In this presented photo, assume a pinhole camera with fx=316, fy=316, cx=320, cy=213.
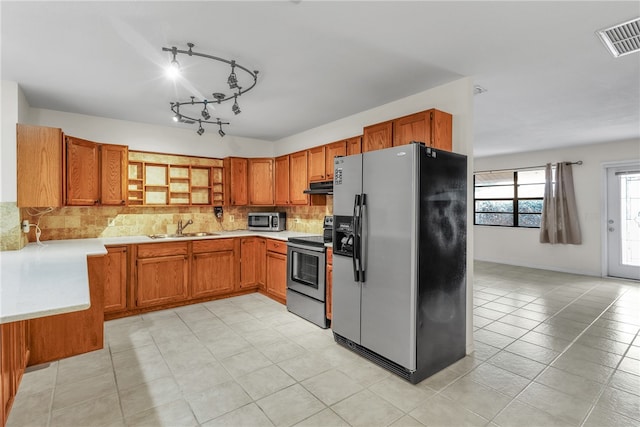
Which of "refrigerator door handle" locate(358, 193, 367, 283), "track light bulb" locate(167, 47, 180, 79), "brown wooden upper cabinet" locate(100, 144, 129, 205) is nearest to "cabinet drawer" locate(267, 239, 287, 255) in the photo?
"refrigerator door handle" locate(358, 193, 367, 283)

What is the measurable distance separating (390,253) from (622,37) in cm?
224

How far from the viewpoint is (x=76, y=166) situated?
3.66m

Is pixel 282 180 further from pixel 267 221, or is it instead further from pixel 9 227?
pixel 9 227

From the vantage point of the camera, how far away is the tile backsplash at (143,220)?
3916 mm

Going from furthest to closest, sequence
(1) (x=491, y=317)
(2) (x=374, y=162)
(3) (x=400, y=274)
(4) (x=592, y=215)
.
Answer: (4) (x=592, y=215)
(1) (x=491, y=317)
(2) (x=374, y=162)
(3) (x=400, y=274)

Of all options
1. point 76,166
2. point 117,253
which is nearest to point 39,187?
point 76,166

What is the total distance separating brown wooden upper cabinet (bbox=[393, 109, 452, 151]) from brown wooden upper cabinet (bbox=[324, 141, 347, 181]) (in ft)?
3.56

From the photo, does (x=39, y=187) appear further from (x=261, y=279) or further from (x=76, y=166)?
(x=261, y=279)

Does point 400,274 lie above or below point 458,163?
below

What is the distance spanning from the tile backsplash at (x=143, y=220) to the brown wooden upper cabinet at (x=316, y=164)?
1.24 ft

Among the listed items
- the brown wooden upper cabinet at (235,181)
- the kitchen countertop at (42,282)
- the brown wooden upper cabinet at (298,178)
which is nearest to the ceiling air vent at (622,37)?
the brown wooden upper cabinet at (298,178)

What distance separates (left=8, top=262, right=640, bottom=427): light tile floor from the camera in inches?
81.0

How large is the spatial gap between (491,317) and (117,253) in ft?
15.2

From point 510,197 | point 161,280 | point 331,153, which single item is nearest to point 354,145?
point 331,153
